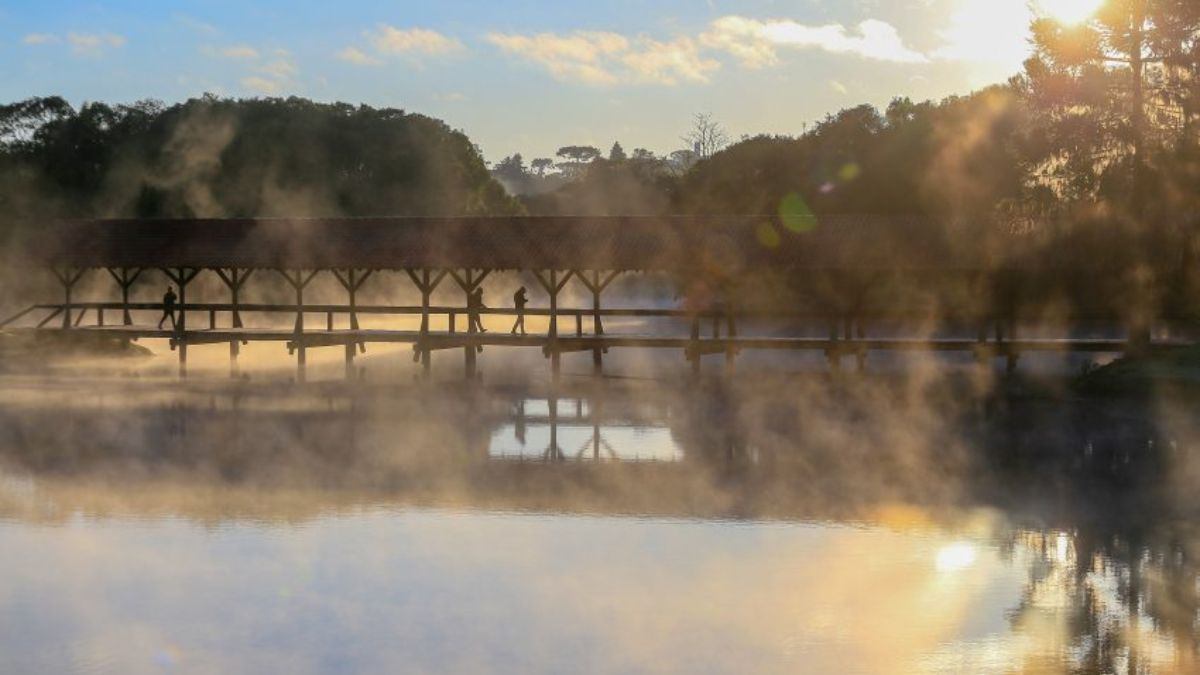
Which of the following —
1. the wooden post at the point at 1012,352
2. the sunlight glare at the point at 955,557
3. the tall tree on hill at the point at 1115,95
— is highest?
the tall tree on hill at the point at 1115,95

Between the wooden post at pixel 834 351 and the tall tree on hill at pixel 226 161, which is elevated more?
the tall tree on hill at pixel 226 161

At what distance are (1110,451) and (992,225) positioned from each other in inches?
538

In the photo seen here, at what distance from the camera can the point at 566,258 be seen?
113 ft

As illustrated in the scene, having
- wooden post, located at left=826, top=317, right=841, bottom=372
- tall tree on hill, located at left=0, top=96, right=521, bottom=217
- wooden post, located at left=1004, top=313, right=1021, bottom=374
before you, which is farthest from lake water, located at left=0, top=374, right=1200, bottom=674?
tall tree on hill, located at left=0, top=96, right=521, bottom=217

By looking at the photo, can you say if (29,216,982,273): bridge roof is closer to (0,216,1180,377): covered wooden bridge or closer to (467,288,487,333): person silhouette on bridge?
(0,216,1180,377): covered wooden bridge

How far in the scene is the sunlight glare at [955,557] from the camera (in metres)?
13.6

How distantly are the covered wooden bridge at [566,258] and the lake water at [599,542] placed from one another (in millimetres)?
8276

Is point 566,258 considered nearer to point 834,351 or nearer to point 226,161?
point 834,351

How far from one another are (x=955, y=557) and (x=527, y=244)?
73.7 ft

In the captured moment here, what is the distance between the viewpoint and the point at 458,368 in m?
36.6

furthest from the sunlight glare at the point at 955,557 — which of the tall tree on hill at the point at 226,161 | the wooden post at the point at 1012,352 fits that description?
the tall tree on hill at the point at 226,161

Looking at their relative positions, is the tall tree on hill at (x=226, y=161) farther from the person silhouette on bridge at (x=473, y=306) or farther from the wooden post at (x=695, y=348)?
the wooden post at (x=695, y=348)

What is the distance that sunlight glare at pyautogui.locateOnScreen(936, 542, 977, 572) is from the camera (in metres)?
13.6

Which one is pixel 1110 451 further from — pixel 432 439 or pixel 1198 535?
pixel 432 439
